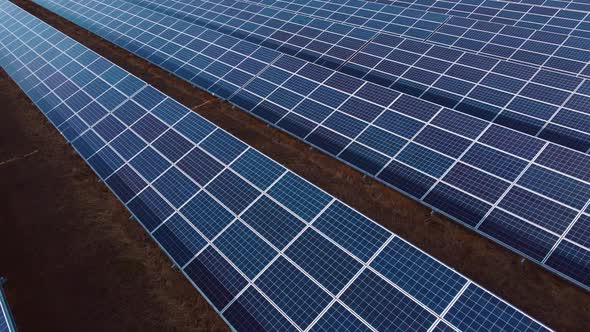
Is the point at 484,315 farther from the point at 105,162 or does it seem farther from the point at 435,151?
the point at 105,162

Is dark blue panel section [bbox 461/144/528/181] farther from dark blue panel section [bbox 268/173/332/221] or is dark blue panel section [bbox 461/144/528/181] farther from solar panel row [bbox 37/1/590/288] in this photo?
dark blue panel section [bbox 268/173/332/221]

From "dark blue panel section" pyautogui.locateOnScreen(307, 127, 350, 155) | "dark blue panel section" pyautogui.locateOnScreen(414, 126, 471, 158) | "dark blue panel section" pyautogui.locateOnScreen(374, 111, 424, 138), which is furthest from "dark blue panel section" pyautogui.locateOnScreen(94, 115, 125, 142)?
"dark blue panel section" pyautogui.locateOnScreen(414, 126, 471, 158)

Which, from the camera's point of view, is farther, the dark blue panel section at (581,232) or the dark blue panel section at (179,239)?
the dark blue panel section at (179,239)

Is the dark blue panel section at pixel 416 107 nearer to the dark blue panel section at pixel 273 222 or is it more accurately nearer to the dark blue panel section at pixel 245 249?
the dark blue panel section at pixel 273 222

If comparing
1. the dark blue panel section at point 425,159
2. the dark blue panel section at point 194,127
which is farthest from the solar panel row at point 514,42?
the dark blue panel section at point 194,127

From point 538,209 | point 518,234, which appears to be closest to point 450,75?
point 538,209

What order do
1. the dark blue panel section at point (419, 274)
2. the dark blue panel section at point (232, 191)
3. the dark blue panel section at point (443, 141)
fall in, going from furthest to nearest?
1. the dark blue panel section at point (443, 141)
2. the dark blue panel section at point (232, 191)
3. the dark blue panel section at point (419, 274)
